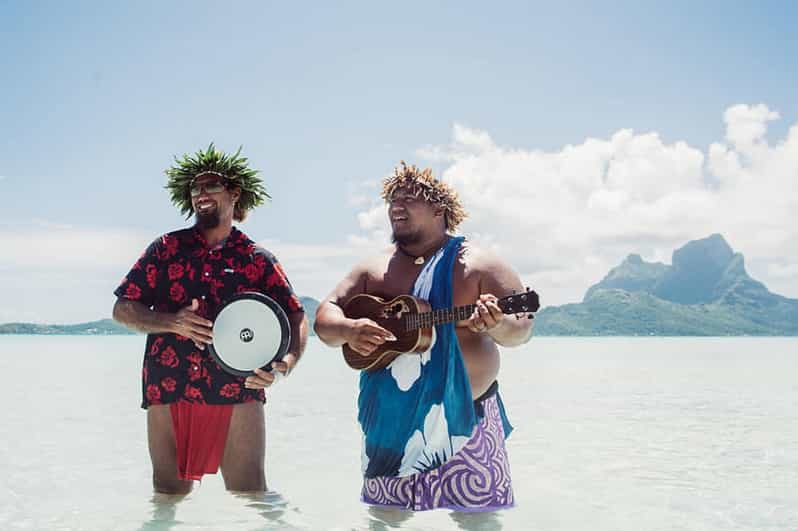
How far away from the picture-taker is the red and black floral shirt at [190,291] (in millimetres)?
4316

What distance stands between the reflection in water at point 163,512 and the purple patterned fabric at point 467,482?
1283 millimetres

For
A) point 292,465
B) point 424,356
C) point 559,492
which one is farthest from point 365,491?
point 292,465

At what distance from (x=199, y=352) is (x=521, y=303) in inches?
75.5

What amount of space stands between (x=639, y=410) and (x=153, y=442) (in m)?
14.4

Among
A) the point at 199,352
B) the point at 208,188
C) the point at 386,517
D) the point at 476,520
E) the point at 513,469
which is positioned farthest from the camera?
the point at 513,469

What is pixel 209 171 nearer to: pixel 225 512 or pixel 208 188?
pixel 208 188

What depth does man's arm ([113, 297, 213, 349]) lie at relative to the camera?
4113mm

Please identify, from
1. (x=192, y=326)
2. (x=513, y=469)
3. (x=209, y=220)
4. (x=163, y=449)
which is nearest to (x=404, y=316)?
(x=192, y=326)

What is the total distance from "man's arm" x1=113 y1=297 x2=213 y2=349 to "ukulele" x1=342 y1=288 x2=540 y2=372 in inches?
31.5

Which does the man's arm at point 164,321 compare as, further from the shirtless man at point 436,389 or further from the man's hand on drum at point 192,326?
the shirtless man at point 436,389

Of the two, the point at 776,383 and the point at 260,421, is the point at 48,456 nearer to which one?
the point at 260,421

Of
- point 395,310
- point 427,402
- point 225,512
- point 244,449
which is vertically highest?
point 395,310

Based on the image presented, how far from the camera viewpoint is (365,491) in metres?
4.29

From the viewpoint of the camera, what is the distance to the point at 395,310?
4.01 metres
